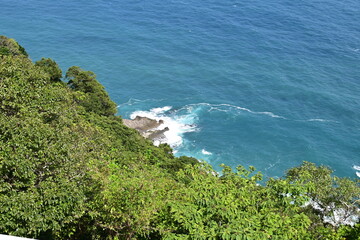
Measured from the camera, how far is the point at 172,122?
254ft

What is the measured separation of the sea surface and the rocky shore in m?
2.50

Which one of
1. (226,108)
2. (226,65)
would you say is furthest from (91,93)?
(226,65)

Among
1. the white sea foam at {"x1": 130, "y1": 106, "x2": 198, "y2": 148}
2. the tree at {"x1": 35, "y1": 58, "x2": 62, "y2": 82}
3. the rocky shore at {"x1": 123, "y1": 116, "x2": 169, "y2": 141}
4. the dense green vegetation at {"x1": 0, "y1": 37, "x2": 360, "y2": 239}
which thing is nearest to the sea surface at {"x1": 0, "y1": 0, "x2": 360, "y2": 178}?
the white sea foam at {"x1": 130, "y1": 106, "x2": 198, "y2": 148}

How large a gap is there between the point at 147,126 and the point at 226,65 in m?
32.9

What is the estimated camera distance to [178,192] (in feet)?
74.1

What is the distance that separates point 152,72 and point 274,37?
141ft

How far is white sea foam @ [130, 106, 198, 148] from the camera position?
73.2 meters

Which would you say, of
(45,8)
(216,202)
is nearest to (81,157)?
(216,202)

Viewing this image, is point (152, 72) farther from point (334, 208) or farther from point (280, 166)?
point (334, 208)

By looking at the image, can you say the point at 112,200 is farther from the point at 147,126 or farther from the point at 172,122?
the point at 172,122

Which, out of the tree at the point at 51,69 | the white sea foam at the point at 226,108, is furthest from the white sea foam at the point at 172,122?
the tree at the point at 51,69

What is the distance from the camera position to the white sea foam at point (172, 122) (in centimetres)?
7325

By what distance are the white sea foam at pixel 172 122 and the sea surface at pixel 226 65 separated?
224mm

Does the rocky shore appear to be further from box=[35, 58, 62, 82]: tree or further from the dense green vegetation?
the dense green vegetation
